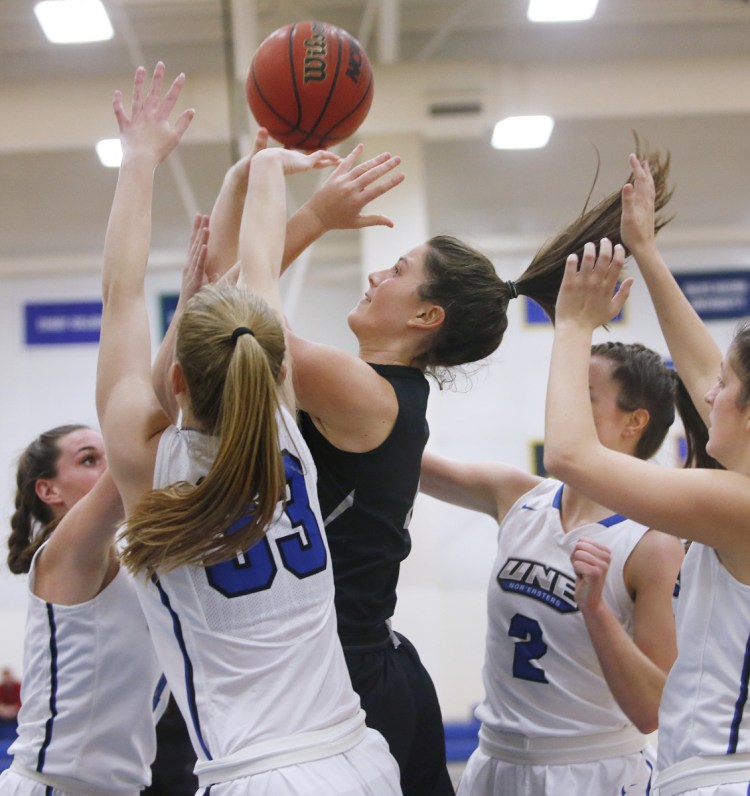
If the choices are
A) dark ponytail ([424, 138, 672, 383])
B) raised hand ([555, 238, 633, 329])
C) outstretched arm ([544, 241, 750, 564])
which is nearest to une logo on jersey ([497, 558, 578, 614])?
dark ponytail ([424, 138, 672, 383])

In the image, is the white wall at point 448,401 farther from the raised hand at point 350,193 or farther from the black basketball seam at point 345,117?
the raised hand at point 350,193

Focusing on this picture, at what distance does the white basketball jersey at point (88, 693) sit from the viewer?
8.05ft

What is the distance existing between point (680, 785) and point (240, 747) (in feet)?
2.65

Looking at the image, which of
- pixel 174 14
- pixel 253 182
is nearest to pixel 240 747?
pixel 253 182

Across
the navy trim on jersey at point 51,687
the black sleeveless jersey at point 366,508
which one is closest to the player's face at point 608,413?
the black sleeveless jersey at point 366,508

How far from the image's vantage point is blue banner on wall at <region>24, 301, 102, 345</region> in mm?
9914

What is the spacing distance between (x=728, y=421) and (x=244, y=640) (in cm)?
98

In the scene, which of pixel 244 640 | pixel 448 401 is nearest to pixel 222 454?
pixel 244 640

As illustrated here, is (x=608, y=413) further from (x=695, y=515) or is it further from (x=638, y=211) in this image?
(x=695, y=515)

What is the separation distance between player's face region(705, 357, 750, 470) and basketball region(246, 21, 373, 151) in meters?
1.35

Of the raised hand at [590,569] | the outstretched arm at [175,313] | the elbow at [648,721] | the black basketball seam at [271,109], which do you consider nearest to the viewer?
the outstretched arm at [175,313]

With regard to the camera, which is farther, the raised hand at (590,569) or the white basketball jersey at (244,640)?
the raised hand at (590,569)

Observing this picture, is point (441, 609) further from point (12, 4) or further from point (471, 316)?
point (471, 316)

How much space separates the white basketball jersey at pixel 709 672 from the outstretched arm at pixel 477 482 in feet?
3.14
